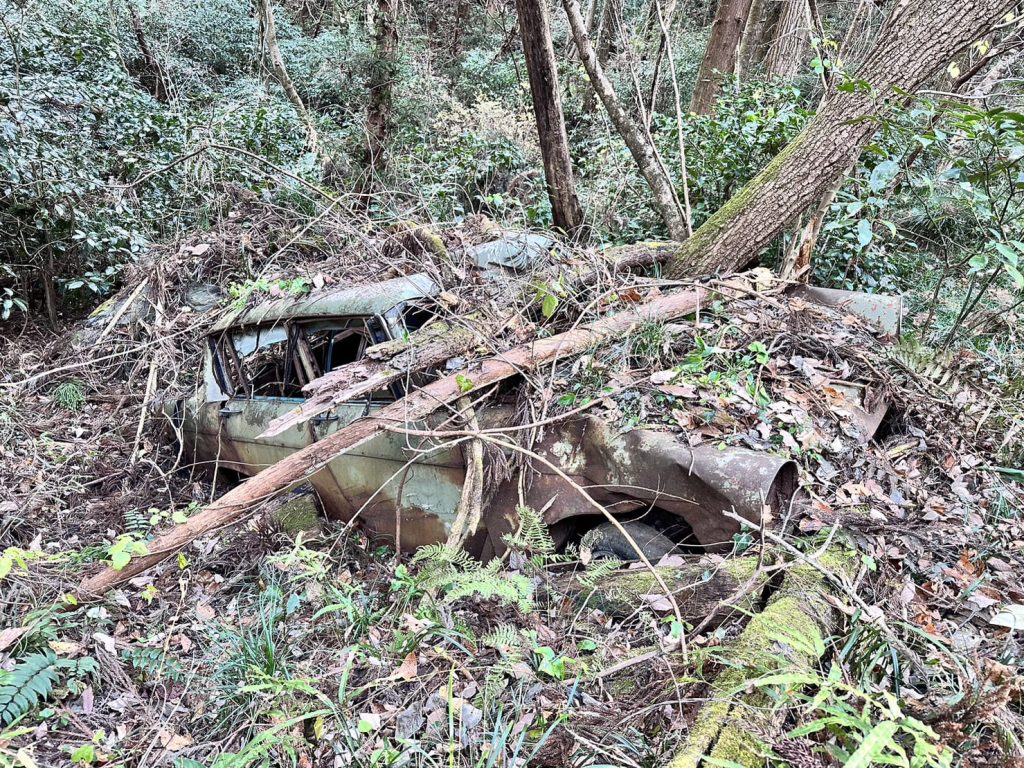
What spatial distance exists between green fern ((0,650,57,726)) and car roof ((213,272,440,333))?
2.33m

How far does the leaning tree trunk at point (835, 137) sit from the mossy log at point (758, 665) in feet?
10.7

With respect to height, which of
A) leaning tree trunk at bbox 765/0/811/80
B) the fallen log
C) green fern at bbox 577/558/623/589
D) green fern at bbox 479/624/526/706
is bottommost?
green fern at bbox 479/624/526/706

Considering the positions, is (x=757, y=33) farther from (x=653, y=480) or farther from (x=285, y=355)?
(x=653, y=480)

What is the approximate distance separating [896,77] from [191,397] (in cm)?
586

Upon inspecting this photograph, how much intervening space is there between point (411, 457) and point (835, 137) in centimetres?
419

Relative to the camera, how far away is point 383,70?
436 inches

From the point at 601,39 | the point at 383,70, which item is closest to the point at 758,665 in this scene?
the point at 383,70

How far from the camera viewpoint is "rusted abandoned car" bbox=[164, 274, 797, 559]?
309cm

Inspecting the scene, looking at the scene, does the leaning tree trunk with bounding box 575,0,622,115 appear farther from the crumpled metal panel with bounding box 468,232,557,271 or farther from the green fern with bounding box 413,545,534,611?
the green fern with bounding box 413,545,534,611

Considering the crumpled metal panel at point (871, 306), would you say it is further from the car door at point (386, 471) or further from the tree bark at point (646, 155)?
the car door at point (386, 471)

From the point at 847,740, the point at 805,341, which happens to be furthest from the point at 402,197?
the point at 847,740

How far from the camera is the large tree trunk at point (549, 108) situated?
5910mm

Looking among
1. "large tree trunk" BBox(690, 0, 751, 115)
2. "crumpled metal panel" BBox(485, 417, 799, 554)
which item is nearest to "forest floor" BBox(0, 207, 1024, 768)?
"crumpled metal panel" BBox(485, 417, 799, 554)

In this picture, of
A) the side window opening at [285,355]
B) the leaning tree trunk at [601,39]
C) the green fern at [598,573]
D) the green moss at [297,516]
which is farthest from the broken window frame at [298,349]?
the leaning tree trunk at [601,39]
